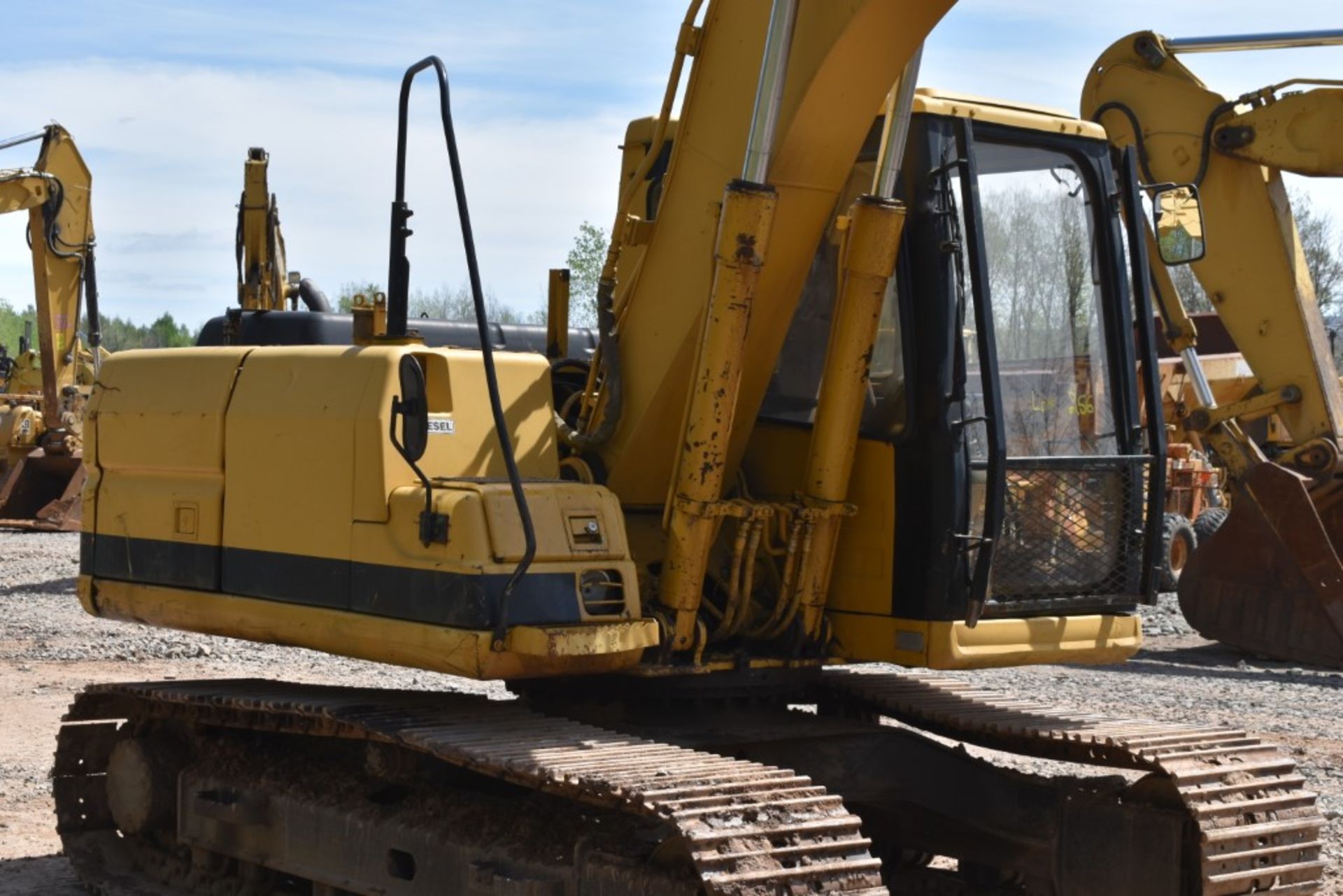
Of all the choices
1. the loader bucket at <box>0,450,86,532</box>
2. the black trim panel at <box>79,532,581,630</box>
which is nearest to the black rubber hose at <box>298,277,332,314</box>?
the black trim panel at <box>79,532,581,630</box>

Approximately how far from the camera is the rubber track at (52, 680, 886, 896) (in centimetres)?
483

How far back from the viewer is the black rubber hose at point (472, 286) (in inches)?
217

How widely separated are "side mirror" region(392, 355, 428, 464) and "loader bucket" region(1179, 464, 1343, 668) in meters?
8.88

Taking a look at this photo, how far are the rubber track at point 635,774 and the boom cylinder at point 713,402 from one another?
1.59 ft

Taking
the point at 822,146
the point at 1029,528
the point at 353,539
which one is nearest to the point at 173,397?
the point at 353,539

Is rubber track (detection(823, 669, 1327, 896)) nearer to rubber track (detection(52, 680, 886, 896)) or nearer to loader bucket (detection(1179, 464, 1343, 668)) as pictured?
rubber track (detection(52, 680, 886, 896))

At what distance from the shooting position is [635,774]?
5113 millimetres

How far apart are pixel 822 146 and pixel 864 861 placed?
6.82ft

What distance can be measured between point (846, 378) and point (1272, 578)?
28.4 feet

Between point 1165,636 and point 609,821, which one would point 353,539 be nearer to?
point 609,821

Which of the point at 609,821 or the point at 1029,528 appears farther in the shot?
the point at 1029,528

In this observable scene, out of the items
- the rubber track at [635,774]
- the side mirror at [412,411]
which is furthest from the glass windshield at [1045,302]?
the side mirror at [412,411]

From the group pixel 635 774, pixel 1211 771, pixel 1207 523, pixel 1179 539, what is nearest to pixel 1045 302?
pixel 1211 771

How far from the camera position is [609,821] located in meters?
5.58
